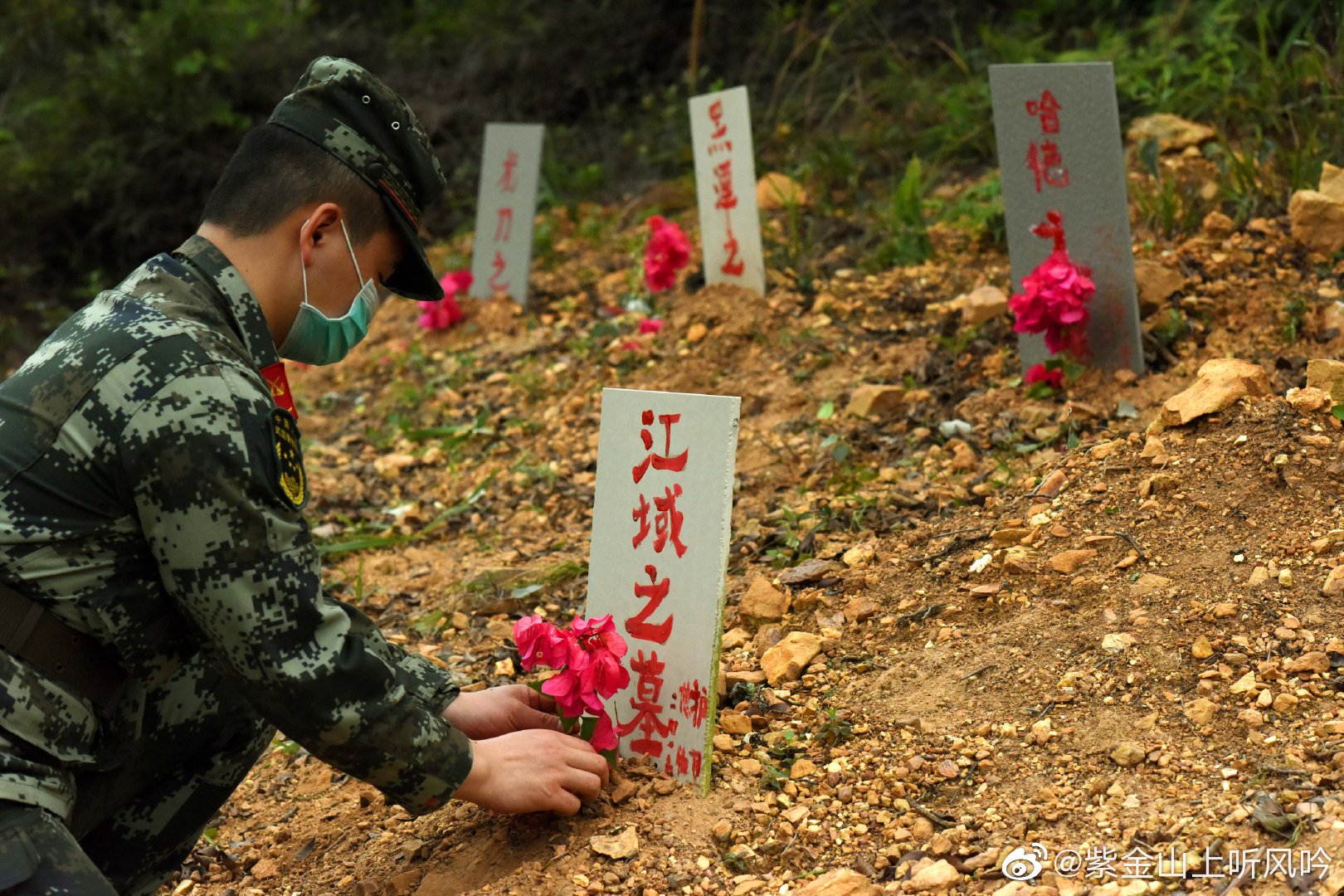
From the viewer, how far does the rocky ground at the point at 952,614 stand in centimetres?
194

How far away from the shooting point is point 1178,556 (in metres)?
2.42

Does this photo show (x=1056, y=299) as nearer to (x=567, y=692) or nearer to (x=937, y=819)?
(x=937, y=819)

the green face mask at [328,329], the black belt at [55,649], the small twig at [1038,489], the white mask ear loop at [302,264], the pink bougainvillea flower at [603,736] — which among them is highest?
the white mask ear loop at [302,264]

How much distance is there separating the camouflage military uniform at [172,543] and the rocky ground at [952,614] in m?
0.49

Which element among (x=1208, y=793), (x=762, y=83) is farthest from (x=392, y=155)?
(x=762, y=83)

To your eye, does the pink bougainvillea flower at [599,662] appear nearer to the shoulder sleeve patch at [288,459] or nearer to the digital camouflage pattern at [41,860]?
the shoulder sleeve patch at [288,459]

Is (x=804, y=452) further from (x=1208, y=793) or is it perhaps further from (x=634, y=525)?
(x=1208, y=793)

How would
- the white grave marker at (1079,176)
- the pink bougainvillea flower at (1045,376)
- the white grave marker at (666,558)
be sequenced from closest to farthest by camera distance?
the white grave marker at (666,558) → the white grave marker at (1079,176) → the pink bougainvillea flower at (1045,376)

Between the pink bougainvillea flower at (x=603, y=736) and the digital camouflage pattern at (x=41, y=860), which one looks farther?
the pink bougainvillea flower at (x=603, y=736)

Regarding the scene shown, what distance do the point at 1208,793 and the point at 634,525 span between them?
3.43 ft

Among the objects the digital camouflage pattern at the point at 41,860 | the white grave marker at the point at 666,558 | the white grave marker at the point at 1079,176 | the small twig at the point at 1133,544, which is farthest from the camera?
the white grave marker at the point at 1079,176

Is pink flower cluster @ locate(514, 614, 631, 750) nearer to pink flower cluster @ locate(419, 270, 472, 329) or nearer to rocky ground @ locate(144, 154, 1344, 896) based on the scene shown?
rocky ground @ locate(144, 154, 1344, 896)

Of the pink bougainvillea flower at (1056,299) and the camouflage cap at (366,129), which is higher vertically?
the camouflage cap at (366,129)

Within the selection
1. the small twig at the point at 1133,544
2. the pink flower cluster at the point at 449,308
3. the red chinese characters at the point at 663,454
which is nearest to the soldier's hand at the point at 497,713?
the red chinese characters at the point at 663,454
